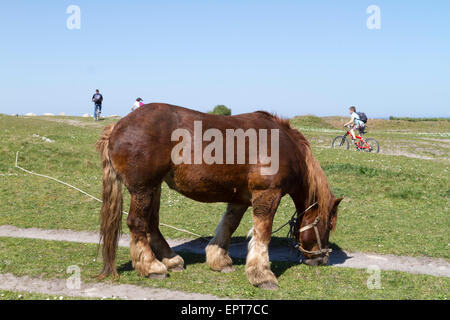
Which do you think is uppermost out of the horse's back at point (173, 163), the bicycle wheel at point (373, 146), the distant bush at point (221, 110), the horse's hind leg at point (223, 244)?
the distant bush at point (221, 110)

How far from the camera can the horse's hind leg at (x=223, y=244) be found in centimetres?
771

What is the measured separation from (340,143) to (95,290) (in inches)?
781

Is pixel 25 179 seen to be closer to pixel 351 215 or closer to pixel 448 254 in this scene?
pixel 351 215

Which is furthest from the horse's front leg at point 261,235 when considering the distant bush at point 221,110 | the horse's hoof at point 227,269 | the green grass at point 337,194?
the distant bush at point 221,110

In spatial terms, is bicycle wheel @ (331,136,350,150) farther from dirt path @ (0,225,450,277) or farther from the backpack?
the backpack

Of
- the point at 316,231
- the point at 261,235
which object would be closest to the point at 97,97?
the point at 316,231

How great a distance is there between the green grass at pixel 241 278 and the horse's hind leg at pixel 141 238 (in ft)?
0.62

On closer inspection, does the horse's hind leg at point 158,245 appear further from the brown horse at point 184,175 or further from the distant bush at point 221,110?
the distant bush at point 221,110

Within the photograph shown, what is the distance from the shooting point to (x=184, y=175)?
682cm

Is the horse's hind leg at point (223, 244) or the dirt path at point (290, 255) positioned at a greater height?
the horse's hind leg at point (223, 244)

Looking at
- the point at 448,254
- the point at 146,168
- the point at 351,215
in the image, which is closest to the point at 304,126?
the point at 351,215

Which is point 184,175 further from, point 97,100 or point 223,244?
point 97,100

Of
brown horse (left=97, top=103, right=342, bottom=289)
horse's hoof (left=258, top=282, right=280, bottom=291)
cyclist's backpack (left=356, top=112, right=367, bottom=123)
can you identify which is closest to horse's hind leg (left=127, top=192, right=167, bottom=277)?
brown horse (left=97, top=103, right=342, bottom=289)

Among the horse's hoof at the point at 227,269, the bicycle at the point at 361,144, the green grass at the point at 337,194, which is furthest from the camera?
the bicycle at the point at 361,144
